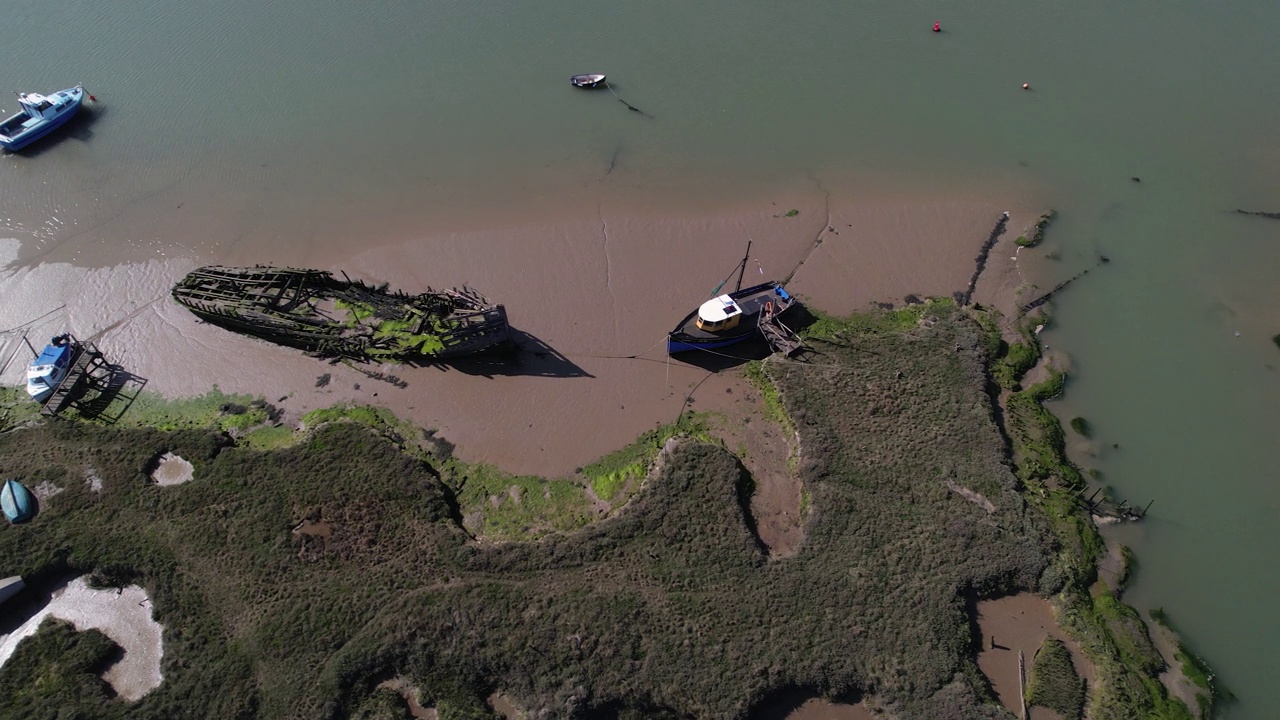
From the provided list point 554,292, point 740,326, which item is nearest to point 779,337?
point 740,326

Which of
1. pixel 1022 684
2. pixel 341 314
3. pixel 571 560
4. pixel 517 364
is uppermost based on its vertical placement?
pixel 341 314

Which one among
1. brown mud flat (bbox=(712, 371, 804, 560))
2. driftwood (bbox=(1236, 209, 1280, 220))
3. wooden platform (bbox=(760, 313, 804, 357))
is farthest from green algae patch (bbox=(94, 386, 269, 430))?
driftwood (bbox=(1236, 209, 1280, 220))

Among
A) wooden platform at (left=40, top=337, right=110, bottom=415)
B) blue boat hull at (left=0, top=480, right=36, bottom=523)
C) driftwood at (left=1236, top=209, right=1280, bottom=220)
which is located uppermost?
wooden platform at (left=40, top=337, right=110, bottom=415)

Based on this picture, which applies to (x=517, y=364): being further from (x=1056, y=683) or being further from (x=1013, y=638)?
(x=1056, y=683)

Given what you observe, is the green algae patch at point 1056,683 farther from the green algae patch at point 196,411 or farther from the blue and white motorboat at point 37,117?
the blue and white motorboat at point 37,117

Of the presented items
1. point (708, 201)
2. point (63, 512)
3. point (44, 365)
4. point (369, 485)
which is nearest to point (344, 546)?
point (369, 485)

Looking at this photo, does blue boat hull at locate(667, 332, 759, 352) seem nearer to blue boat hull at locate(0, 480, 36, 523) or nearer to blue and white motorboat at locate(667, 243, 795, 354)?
blue and white motorboat at locate(667, 243, 795, 354)
